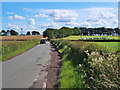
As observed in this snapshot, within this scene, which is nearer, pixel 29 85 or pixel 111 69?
pixel 111 69

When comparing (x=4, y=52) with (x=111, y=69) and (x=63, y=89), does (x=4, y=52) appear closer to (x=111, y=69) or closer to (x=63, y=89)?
(x=63, y=89)

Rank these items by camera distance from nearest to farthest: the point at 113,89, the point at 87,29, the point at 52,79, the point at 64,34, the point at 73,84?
the point at 113,89 → the point at 73,84 → the point at 52,79 → the point at 64,34 → the point at 87,29

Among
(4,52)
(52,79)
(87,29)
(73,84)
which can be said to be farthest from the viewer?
(87,29)

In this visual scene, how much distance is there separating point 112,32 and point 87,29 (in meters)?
23.6

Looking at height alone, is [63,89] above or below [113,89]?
below

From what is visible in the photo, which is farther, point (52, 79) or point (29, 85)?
point (52, 79)

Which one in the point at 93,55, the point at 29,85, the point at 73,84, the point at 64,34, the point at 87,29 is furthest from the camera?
the point at 87,29

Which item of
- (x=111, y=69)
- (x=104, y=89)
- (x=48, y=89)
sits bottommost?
(x=48, y=89)

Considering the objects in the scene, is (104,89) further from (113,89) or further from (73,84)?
(73,84)

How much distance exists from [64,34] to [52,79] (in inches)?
5510

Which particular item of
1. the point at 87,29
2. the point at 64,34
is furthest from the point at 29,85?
the point at 87,29

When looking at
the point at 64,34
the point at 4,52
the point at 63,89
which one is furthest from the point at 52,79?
the point at 64,34

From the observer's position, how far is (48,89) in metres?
7.23

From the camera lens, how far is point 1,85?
7.82 meters
